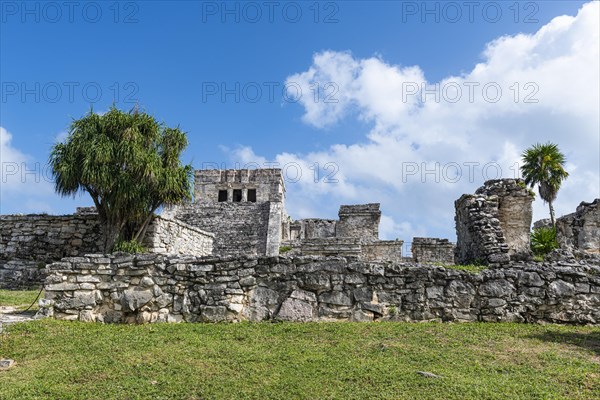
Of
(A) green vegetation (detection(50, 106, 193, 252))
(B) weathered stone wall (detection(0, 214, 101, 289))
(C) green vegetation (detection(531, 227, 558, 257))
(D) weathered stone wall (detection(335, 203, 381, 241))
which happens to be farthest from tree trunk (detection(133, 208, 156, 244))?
(D) weathered stone wall (detection(335, 203, 381, 241))

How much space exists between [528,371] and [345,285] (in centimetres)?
295

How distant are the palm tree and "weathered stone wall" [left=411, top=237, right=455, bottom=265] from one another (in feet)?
23.9

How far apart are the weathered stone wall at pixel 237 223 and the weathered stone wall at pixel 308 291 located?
15340mm

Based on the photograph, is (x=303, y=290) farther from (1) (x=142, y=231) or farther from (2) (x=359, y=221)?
(2) (x=359, y=221)

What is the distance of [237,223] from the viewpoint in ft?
90.3

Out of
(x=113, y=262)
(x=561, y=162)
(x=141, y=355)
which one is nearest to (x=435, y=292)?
(x=141, y=355)

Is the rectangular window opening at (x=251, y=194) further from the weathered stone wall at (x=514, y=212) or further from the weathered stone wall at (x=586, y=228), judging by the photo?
the weathered stone wall at (x=514, y=212)

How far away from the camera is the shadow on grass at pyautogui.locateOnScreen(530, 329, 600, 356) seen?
654 cm

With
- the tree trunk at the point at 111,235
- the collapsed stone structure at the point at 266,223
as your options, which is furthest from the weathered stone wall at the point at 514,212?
the tree trunk at the point at 111,235

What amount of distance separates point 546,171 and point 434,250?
8.66 m

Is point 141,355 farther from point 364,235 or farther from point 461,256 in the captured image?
point 364,235

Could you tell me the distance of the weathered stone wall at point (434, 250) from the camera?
19.0m

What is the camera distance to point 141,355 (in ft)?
19.6

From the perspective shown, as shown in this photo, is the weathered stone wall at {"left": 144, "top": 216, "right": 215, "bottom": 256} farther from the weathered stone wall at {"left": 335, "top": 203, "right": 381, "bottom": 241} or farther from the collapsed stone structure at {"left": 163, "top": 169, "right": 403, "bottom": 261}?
the weathered stone wall at {"left": 335, "top": 203, "right": 381, "bottom": 241}
